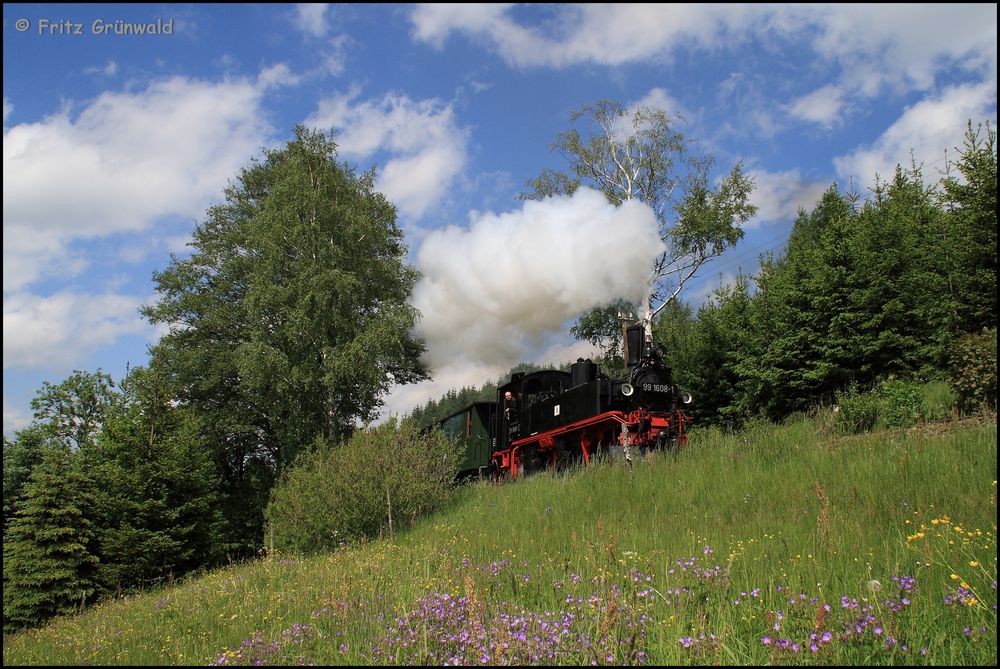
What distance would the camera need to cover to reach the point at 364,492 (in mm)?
12359

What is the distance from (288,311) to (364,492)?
12.3m

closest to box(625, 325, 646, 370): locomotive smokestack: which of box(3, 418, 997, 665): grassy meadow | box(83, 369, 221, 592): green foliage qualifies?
box(3, 418, 997, 665): grassy meadow

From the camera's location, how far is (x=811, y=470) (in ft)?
26.6

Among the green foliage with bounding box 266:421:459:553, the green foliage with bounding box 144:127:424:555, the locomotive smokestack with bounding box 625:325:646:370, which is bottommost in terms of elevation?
the green foliage with bounding box 266:421:459:553

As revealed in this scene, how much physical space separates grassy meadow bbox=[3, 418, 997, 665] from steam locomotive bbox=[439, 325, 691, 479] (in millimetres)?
3256

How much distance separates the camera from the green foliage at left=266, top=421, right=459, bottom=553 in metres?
12.4

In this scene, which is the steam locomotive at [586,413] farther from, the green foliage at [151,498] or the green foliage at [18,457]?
the green foliage at [18,457]

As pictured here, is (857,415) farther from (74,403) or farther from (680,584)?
(74,403)

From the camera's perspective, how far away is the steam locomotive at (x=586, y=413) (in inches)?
570

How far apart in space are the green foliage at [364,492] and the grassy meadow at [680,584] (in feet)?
8.34

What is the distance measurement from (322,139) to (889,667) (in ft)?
83.0

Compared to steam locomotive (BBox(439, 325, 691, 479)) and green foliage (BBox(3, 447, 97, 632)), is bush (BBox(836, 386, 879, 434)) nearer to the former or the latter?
steam locomotive (BBox(439, 325, 691, 479))

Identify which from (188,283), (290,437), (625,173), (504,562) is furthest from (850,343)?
(188,283)

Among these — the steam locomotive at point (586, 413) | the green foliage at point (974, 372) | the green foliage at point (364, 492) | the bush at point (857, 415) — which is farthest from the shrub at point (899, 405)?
the green foliage at point (364, 492)
